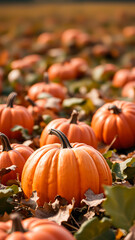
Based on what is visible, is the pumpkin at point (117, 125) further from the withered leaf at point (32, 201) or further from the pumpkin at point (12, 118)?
the withered leaf at point (32, 201)

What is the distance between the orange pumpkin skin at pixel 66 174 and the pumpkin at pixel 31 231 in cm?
56

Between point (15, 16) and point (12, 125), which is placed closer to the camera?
point (12, 125)

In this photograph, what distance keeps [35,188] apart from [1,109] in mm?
1674

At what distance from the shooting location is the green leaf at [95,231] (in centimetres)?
182

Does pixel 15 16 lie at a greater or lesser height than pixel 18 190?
greater

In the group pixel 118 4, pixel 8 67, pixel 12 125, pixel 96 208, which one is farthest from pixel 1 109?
pixel 118 4

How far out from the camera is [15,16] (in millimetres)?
17500

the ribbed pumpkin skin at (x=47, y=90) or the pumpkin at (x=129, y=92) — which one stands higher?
the ribbed pumpkin skin at (x=47, y=90)

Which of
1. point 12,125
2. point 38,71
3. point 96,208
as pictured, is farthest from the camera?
point 38,71

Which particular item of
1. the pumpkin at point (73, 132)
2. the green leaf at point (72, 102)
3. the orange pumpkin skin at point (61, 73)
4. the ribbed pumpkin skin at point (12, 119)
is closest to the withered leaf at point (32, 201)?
the pumpkin at point (73, 132)

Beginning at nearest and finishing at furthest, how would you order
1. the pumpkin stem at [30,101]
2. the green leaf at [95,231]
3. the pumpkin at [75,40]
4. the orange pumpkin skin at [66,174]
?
the green leaf at [95,231]
the orange pumpkin skin at [66,174]
the pumpkin stem at [30,101]
the pumpkin at [75,40]

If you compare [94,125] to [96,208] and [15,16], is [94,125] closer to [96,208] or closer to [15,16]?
[96,208]

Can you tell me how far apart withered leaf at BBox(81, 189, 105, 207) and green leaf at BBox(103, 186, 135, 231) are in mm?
308

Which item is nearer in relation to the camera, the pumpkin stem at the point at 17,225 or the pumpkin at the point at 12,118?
the pumpkin stem at the point at 17,225
